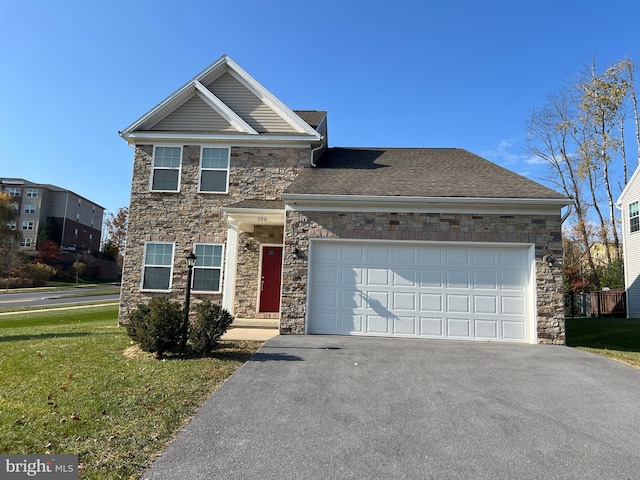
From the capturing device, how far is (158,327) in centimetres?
720

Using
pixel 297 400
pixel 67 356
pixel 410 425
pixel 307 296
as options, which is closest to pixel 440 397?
pixel 410 425

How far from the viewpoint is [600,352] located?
29.7 ft

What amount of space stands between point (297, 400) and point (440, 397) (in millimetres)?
1973

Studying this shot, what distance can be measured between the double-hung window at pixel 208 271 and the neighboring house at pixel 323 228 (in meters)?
0.04

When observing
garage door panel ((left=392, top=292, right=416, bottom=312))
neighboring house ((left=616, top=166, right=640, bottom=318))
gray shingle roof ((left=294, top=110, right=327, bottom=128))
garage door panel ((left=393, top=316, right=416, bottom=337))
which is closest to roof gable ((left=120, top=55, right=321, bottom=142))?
gray shingle roof ((left=294, top=110, right=327, bottom=128))

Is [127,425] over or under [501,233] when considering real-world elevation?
under

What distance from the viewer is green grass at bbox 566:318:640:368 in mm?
8820

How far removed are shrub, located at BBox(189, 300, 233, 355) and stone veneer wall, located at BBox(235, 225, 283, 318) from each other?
16.8 ft

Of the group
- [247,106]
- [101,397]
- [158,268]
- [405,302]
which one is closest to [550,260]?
[405,302]

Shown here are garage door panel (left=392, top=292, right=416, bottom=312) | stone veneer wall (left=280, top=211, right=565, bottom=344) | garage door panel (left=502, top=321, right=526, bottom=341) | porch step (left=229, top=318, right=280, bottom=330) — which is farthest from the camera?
porch step (left=229, top=318, right=280, bottom=330)

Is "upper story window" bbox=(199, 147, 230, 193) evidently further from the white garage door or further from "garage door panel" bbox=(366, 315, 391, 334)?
"garage door panel" bbox=(366, 315, 391, 334)

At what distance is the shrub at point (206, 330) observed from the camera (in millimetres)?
7463

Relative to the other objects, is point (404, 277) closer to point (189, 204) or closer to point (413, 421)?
point (413, 421)

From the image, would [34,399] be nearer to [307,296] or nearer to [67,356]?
[67,356]
